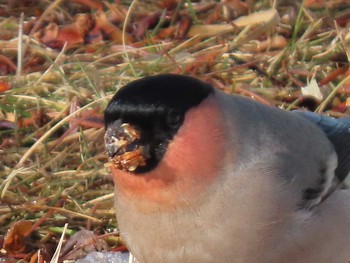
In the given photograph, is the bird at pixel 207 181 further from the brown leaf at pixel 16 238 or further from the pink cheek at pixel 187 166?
the brown leaf at pixel 16 238

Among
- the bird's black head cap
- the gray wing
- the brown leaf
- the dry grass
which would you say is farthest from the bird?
the dry grass

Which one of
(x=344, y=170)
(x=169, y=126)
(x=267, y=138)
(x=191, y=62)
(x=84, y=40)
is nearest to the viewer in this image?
(x=169, y=126)

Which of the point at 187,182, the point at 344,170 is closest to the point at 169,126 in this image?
the point at 187,182

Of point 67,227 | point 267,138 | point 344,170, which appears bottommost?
point 67,227

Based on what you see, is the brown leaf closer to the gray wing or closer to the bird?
the bird

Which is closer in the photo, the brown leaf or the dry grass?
the brown leaf

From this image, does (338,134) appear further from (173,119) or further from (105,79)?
(105,79)

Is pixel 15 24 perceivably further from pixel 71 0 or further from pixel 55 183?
pixel 55 183
